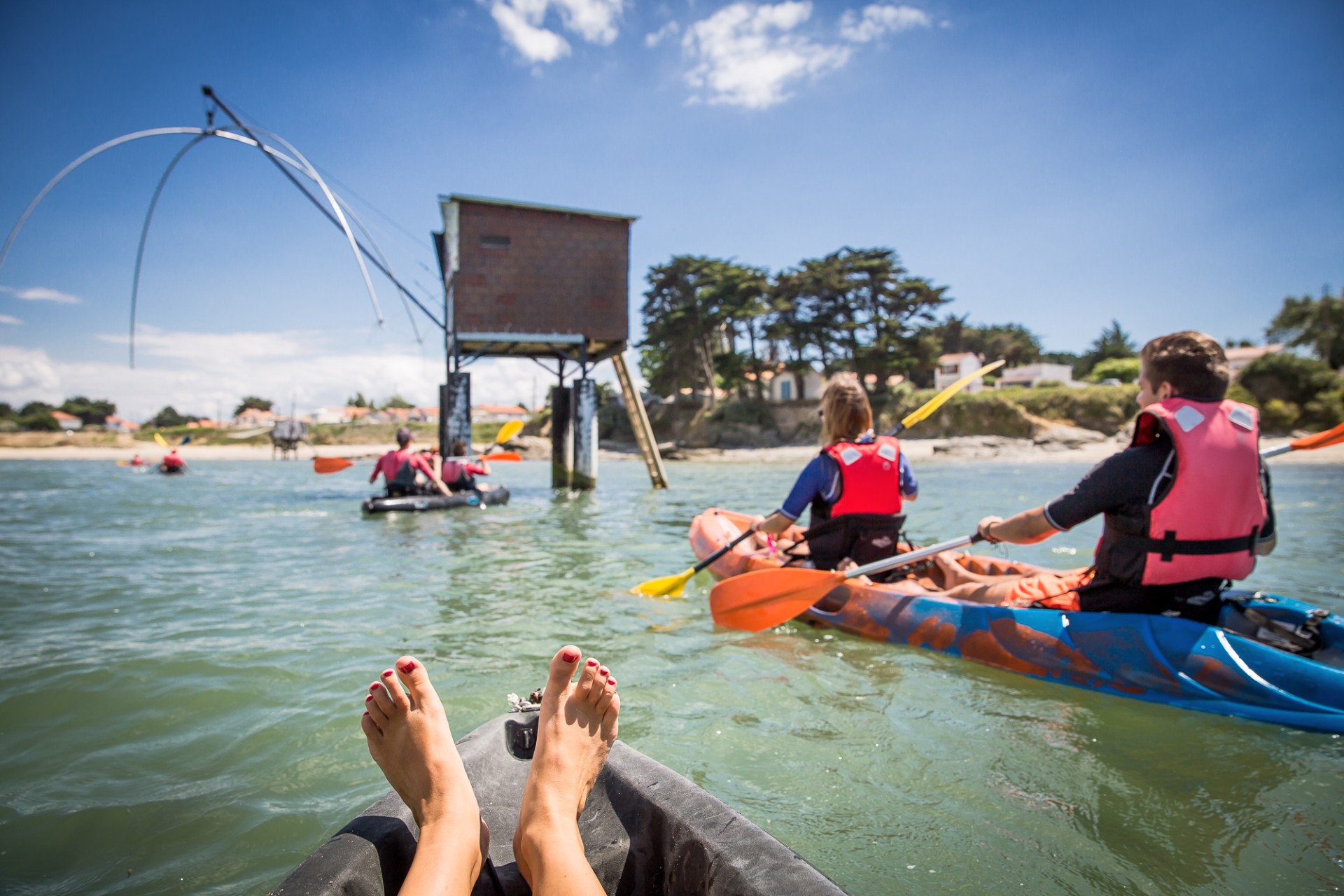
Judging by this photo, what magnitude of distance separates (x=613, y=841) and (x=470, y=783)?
39 centimetres

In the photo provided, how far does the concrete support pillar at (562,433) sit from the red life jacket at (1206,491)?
1523 cm

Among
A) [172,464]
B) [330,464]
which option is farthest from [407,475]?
[172,464]

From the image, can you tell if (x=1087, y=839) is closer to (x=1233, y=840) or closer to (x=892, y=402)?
(x=1233, y=840)

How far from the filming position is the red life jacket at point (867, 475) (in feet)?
14.6

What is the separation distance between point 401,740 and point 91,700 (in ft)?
10.5

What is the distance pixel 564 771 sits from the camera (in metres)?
1.67

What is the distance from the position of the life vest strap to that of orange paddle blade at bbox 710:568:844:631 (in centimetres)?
175

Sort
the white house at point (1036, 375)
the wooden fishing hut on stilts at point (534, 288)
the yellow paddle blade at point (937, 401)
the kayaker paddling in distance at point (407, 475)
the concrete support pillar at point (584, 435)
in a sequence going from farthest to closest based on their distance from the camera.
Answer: the white house at point (1036, 375) → the concrete support pillar at point (584, 435) → the wooden fishing hut on stilts at point (534, 288) → the kayaker paddling in distance at point (407, 475) → the yellow paddle blade at point (937, 401)

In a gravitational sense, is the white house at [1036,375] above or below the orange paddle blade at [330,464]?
above

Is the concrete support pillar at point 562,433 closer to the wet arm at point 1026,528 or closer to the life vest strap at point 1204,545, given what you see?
the wet arm at point 1026,528

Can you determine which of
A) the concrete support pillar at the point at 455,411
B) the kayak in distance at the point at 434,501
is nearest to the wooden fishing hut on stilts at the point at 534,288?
the concrete support pillar at the point at 455,411

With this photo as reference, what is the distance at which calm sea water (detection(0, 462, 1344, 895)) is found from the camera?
2246 millimetres

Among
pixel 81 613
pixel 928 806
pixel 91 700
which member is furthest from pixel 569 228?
pixel 928 806

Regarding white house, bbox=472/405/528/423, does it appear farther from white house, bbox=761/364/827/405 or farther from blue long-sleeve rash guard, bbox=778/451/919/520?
blue long-sleeve rash guard, bbox=778/451/919/520
